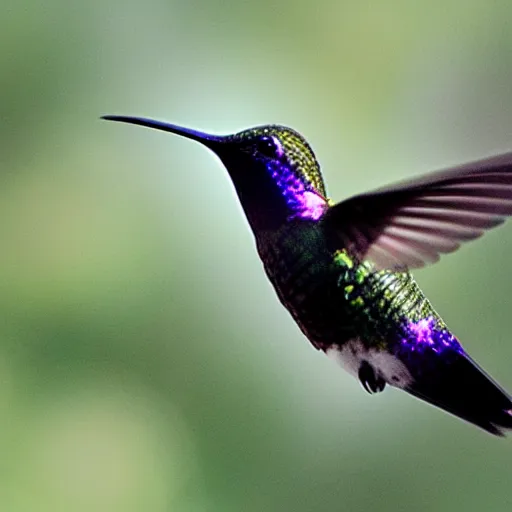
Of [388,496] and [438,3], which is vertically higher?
[438,3]

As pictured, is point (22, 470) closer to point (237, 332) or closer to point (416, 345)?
point (237, 332)

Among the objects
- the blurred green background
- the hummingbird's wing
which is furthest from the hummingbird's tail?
the blurred green background

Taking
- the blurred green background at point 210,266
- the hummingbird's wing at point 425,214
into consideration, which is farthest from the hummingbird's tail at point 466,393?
the blurred green background at point 210,266

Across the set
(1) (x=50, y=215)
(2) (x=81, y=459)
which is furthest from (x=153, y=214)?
(2) (x=81, y=459)

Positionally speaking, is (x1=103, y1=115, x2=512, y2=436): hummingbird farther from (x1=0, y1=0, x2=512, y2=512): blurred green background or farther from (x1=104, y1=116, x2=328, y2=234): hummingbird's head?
(x1=0, y1=0, x2=512, y2=512): blurred green background

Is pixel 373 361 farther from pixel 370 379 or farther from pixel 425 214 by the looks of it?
pixel 425 214

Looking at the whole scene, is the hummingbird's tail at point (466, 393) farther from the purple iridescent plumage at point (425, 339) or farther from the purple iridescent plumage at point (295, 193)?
the purple iridescent plumage at point (295, 193)
